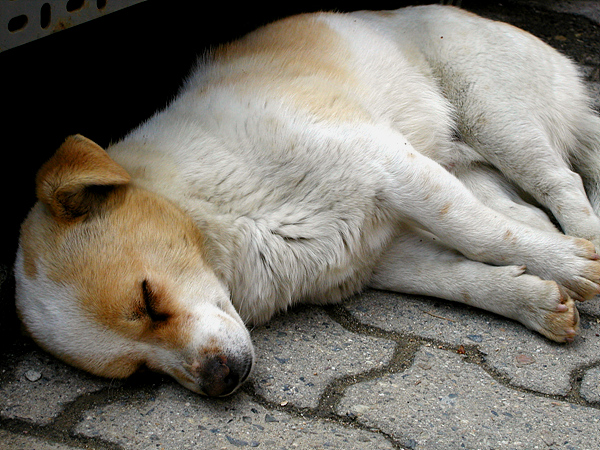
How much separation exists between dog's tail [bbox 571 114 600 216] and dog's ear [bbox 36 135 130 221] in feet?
8.25

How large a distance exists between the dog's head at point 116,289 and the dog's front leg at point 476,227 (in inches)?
35.2

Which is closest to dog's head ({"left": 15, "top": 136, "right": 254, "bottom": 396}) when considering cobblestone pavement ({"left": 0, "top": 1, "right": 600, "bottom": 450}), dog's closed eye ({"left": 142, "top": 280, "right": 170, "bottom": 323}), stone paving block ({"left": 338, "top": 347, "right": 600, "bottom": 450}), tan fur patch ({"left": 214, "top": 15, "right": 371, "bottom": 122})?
dog's closed eye ({"left": 142, "top": 280, "right": 170, "bottom": 323})

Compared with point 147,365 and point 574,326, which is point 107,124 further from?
point 574,326

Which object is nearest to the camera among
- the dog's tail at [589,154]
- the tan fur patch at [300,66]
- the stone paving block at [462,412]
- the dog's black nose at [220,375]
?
the stone paving block at [462,412]

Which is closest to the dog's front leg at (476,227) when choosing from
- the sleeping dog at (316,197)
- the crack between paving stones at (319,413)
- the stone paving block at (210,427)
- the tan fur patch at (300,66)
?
the sleeping dog at (316,197)

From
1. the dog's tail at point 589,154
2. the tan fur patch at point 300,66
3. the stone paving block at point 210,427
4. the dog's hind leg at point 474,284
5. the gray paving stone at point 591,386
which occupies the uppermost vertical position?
the tan fur patch at point 300,66

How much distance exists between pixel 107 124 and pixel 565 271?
2523mm

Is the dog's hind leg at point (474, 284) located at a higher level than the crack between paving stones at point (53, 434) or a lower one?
higher

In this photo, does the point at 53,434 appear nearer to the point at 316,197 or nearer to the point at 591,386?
the point at 316,197

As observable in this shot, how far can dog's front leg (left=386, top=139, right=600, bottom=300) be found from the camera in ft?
8.89

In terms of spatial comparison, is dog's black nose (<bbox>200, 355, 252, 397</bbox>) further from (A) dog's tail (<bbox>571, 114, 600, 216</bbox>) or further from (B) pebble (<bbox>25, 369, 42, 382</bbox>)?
(A) dog's tail (<bbox>571, 114, 600, 216</bbox>)

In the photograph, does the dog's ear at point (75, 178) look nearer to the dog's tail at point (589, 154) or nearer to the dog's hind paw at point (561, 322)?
the dog's hind paw at point (561, 322)

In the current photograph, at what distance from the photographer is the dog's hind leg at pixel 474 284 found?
257cm

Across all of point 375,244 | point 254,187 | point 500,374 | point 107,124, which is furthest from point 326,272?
point 107,124
